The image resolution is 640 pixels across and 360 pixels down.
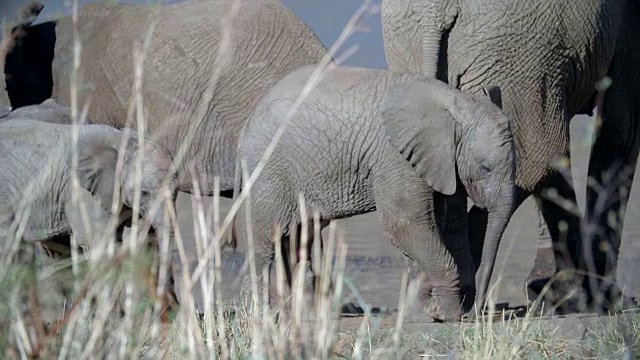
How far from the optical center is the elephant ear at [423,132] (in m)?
4.98

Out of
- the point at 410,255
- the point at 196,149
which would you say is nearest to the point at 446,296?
the point at 410,255

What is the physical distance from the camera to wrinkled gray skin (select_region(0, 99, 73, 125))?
5.58m

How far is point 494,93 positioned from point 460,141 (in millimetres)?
191

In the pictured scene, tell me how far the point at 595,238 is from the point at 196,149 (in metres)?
1.66

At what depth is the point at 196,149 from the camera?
6246mm

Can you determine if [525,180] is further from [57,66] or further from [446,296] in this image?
[57,66]

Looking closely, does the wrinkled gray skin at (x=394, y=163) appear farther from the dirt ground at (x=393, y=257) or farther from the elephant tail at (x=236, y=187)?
the dirt ground at (x=393, y=257)

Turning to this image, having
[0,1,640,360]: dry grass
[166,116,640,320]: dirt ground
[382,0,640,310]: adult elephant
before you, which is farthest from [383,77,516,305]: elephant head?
[0,1,640,360]: dry grass

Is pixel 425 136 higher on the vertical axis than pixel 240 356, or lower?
higher

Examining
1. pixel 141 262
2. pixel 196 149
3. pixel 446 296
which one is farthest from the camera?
pixel 196 149

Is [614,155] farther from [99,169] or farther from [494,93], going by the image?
[99,169]

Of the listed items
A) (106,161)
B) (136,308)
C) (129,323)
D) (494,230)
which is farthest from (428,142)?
(129,323)

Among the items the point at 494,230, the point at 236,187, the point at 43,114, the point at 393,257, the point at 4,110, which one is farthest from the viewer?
the point at 393,257

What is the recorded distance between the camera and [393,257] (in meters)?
7.59
